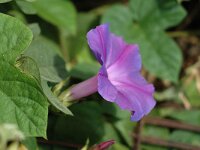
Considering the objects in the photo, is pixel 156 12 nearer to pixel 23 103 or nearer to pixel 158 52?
pixel 158 52

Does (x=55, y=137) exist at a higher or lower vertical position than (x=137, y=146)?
higher

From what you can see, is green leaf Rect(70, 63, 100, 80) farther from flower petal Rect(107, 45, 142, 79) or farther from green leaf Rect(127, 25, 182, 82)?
green leaf Rect(127, 25, 182, 82)

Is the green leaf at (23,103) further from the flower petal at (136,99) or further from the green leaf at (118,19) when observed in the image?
the green leaf at (118,19)

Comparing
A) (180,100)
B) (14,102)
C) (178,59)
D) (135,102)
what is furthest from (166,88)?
(14,102)

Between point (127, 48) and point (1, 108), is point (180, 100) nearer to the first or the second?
point (127, 48)

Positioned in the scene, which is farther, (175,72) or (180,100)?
(180,100)

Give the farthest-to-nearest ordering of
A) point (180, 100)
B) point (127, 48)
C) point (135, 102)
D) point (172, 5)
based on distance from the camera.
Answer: point (180, 100), point (172, 5), point (127, 48), point (135, 102)

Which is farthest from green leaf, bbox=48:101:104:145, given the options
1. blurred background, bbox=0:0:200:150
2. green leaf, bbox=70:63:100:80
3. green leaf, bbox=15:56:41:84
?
green leaf, bbox=15:56:41:84
